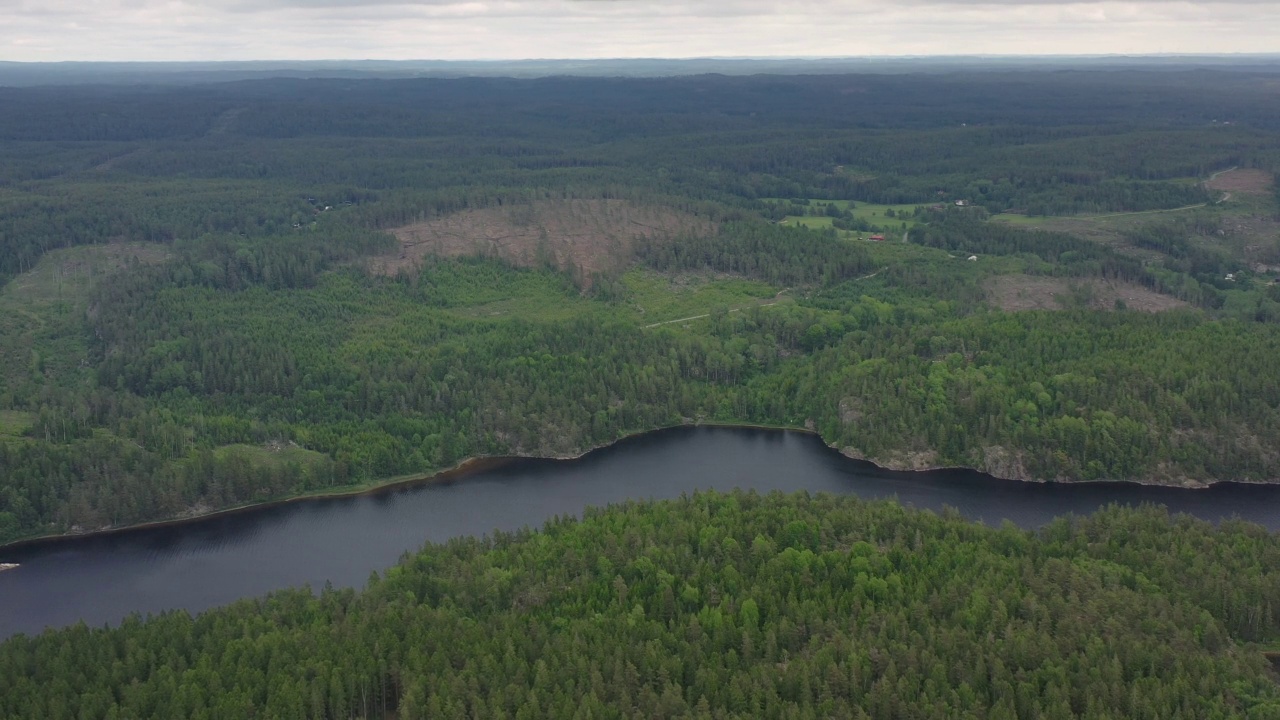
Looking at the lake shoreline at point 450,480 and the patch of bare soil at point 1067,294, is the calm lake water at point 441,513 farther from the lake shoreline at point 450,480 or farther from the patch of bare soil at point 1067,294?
the patch of bare soil at point 1067,294

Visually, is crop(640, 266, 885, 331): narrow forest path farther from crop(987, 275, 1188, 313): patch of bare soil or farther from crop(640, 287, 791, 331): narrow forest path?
crop(987, 275, 1188, 313): patch of bare soil

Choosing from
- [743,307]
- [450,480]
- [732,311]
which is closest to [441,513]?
[450,480]

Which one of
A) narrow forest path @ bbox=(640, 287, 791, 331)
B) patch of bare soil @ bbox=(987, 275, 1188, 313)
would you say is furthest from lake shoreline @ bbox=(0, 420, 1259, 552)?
patch of bare soil @ bbox=(987, 275, 1188, 313)

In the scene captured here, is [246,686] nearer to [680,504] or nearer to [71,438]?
[680,504]

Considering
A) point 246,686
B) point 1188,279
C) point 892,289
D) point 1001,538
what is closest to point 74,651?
point 246,686

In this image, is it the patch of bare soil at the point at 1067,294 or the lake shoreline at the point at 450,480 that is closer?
the lake shoreline at the point at 450,480

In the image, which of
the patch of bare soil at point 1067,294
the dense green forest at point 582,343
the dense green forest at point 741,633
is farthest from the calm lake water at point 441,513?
the patch of bare soil at point 1067,294
